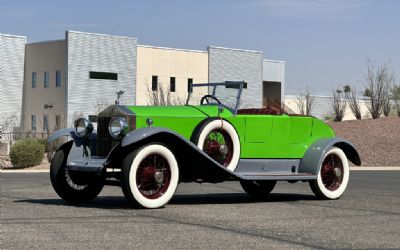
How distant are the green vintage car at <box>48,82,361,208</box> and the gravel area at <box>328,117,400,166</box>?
1855 centimetres

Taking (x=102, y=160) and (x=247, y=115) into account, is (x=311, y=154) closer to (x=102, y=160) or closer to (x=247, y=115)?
(x=247, y=115)

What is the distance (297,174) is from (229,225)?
11.8 feet

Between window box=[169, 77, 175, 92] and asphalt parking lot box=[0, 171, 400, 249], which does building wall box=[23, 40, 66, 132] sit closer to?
window box=[169, 77, 175, 92]

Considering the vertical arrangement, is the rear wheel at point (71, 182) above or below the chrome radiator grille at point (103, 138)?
below

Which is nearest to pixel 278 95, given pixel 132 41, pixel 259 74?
pixel 259 74

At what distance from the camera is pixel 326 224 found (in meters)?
8.52

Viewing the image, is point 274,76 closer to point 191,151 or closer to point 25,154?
point 25,154

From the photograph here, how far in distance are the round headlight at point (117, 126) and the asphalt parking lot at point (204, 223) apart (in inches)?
38.9

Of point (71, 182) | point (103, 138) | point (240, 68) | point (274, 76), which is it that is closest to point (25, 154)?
point (71, 182)

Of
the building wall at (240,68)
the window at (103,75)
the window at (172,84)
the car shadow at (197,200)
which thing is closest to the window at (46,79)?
the window at (103,75)

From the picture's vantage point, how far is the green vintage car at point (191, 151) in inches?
395

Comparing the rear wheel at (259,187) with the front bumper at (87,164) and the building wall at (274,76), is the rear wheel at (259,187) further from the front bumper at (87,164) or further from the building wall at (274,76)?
the building wall at (274,76)

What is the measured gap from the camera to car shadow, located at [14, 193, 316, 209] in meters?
10.6

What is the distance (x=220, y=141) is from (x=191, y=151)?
693mm
